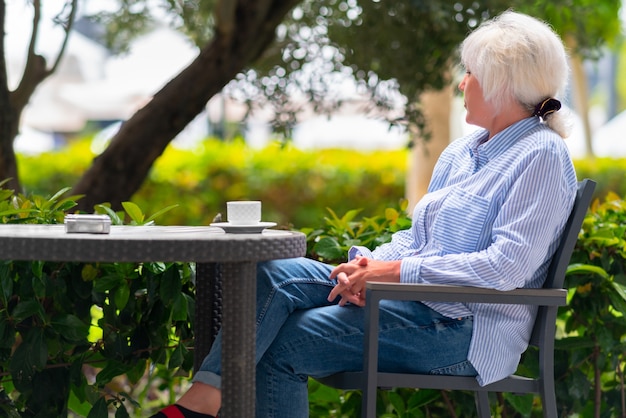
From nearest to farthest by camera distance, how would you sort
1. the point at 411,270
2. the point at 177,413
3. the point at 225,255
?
1. the point at 225,255
2. the point at 177,413
3. the point at 411,270

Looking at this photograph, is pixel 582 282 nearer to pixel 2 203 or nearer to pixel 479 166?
pixel 479 166

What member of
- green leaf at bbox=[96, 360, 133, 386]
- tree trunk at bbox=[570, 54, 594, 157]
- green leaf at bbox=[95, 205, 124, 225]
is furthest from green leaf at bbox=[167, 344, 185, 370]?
tree trunk at bbox=[570, 54, 594, 157]

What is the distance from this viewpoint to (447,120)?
850cm

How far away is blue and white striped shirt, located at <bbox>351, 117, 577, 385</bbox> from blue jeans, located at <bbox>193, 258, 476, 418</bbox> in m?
0.05

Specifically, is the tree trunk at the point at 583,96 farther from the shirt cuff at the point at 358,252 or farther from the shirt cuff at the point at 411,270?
the shirt cuff at the point at 411,270

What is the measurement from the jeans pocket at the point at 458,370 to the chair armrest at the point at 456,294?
0.72ft

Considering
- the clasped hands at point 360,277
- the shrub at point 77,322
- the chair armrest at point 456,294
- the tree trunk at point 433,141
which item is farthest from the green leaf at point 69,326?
the tree trunk at point 433,141

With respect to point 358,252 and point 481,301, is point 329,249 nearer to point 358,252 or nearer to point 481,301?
point 358,252

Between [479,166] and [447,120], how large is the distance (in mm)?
5904

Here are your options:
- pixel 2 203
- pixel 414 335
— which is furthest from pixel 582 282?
pixel 2 203

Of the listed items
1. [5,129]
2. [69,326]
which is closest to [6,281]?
[69,326]

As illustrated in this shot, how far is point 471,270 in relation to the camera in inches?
94.1

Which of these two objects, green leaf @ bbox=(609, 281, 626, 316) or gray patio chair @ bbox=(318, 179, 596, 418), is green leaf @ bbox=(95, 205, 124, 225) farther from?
green leaf @ bbox=(609, 281, 626, 316)

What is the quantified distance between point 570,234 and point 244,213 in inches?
33.8
